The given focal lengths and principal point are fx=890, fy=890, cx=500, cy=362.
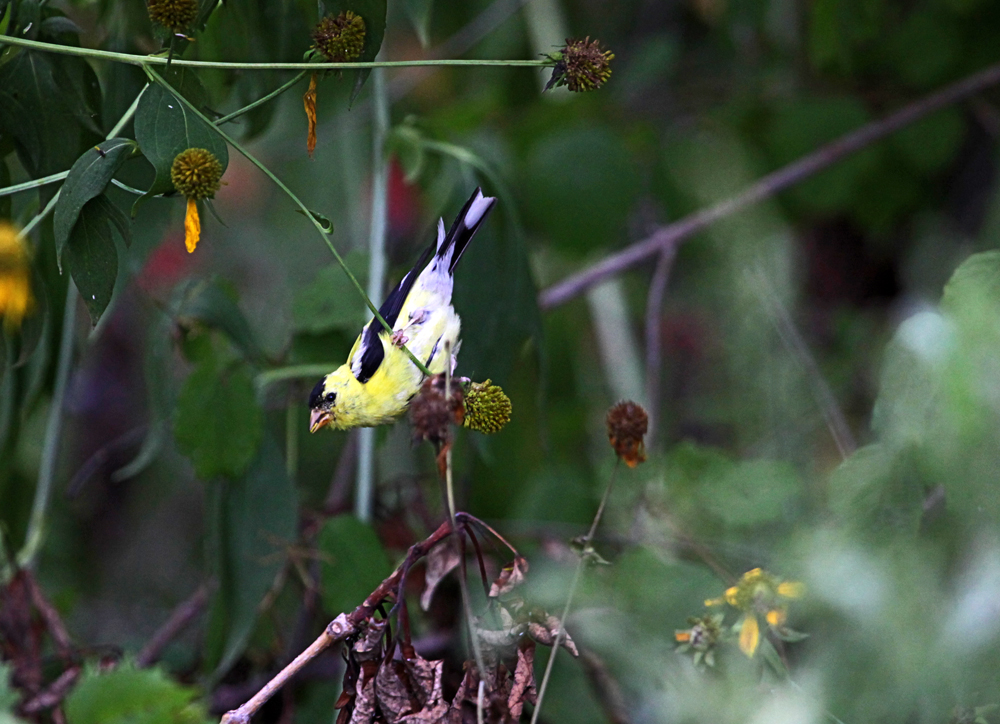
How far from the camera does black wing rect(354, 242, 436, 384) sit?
1216mm

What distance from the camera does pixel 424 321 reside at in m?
1.24

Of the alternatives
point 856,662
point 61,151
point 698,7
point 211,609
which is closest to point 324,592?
point 211,609

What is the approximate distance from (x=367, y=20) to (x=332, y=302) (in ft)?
2.38

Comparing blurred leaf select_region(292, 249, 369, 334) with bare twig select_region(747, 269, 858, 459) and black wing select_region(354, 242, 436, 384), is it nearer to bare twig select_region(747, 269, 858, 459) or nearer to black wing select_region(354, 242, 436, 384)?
black wing select_region(354, 242, 436, 384)

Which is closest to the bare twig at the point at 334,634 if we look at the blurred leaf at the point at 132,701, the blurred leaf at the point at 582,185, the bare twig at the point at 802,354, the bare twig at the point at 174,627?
the blurred leaf at the point at 132,701

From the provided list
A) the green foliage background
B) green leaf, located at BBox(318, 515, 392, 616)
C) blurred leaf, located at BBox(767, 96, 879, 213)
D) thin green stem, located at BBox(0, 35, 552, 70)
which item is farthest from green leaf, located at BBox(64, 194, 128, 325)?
blurred leaf, located at BBox(767, 96, 879, 213)

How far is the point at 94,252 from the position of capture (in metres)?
0.87

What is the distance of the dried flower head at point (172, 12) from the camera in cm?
83

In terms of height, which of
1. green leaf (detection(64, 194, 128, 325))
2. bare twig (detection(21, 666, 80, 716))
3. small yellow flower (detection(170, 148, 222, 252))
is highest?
small yellow flower (detection(170, 148, 222, 252))

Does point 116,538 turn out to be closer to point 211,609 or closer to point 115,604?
point 115,604

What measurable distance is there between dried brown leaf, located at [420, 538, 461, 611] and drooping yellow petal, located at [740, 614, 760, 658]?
1.03ft

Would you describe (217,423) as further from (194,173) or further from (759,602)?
(759,602)

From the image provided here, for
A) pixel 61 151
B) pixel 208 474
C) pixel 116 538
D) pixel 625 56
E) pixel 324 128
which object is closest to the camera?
pixel 61 151

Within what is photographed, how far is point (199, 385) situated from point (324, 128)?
1621mm
